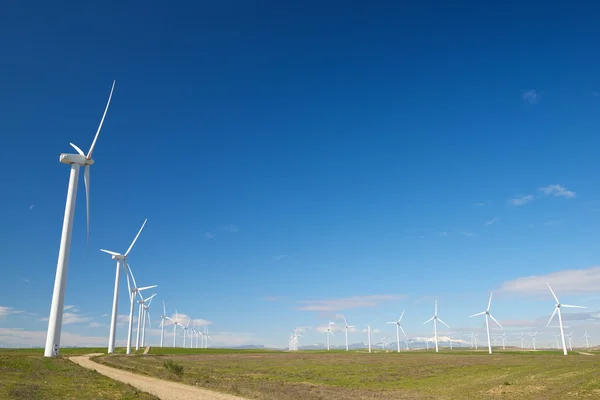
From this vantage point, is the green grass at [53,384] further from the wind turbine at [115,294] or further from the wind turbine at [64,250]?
the wind turbine at [115,294]

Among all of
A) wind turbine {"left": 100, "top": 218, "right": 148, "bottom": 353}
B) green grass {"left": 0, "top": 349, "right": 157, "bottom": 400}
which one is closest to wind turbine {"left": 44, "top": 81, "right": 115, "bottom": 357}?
green grass {"left": 0, "top": 349, "right": 157, "bottom": 400}

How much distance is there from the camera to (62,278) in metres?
67.6

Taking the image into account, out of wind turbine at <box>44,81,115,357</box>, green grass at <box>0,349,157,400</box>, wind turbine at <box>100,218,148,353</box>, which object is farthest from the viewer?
wind turbine at <box>100,218,148,353</box>

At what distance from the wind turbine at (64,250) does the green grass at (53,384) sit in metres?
9.76

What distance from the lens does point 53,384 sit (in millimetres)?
39781

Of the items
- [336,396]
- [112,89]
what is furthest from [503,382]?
[112,89]

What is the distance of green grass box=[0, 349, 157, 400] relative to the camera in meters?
33.0

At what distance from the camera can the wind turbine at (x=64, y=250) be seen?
2605 inches

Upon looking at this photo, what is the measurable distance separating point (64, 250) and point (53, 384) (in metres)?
33.9

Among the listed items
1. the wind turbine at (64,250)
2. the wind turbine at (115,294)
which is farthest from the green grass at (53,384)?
the wind turbine at (115,294)

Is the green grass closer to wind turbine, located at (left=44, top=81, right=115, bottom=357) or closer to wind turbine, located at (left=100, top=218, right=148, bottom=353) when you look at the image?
wind turbine, located at (left=44, top=81, right=115, bottom=357)

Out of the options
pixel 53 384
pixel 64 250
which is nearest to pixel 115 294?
pixel 64 250

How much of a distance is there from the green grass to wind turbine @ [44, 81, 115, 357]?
384 inches

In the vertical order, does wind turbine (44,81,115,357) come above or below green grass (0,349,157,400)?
above
